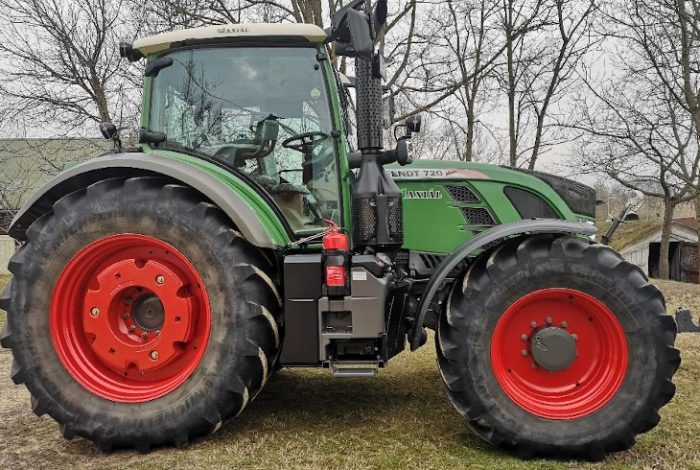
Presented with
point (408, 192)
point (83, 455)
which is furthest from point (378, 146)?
point (83, 455)

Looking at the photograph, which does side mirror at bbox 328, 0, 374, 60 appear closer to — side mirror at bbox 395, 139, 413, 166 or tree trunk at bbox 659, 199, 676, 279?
side mirror at bbox 395, 139, 413, 166

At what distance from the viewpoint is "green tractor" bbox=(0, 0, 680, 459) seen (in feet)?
9.59

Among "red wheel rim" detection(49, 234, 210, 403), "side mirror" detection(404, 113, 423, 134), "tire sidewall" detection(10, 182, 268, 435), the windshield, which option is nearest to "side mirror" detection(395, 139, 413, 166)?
"side mirror" detection(404, 113, 423, 134)

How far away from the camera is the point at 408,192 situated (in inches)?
152

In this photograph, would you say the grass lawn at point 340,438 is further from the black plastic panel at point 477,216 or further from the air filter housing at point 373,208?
the black plastic panel at point 477,216

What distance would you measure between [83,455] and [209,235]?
139 centimetres

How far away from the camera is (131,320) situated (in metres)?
3.17

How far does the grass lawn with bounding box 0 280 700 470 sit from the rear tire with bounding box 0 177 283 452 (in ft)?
→ 0.61

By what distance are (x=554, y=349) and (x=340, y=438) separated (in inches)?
51.7

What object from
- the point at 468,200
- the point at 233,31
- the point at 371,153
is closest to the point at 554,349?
the point at 468,200

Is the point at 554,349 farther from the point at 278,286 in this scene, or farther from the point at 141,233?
the point at 141,233

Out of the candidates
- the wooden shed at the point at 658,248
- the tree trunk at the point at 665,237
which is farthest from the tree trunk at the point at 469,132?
the wooden shed at the point at 658,248

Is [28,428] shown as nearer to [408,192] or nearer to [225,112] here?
[225,112]

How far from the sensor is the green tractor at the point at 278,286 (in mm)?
2924
